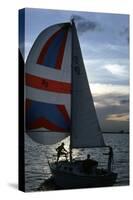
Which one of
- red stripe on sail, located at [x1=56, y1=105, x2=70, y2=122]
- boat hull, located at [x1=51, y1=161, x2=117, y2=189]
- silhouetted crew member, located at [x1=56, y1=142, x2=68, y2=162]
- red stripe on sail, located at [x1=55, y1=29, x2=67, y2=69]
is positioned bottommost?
boat hull, located at [x1=51, y1=161, x2=117, y2=189]

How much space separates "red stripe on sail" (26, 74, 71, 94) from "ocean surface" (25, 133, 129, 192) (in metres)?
0.84

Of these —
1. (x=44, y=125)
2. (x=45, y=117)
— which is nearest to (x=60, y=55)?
(x=45, y=117)

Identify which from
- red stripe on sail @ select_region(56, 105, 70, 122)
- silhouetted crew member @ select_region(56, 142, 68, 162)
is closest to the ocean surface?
silhouetted crew member @ select_region(56, 142, 68, 162)

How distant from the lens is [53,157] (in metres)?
12.5

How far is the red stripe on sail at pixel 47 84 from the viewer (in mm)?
12270

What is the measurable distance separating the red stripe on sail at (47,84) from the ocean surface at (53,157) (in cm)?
84

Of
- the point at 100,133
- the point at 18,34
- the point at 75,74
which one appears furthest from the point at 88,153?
the point at 18,34

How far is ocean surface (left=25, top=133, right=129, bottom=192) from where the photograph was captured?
40.1 ft

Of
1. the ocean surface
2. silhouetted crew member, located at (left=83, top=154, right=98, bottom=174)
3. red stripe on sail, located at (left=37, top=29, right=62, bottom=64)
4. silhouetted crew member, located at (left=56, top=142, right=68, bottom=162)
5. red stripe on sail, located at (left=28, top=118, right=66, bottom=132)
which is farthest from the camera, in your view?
silhouetted crew member, located at (left=83, top=154, right=98, bottom=174)

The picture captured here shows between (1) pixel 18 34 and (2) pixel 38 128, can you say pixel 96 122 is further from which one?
(1) pixel 18 34

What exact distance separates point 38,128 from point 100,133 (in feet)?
4.01

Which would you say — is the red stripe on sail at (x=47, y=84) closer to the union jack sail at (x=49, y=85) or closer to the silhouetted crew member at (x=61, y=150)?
the union jack sail at (x=49, y=85)

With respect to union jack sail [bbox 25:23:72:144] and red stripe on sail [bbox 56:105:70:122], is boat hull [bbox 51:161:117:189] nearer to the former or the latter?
union jack sail [bbox 25:23:72:144]

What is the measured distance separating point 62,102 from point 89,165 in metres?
1.17
